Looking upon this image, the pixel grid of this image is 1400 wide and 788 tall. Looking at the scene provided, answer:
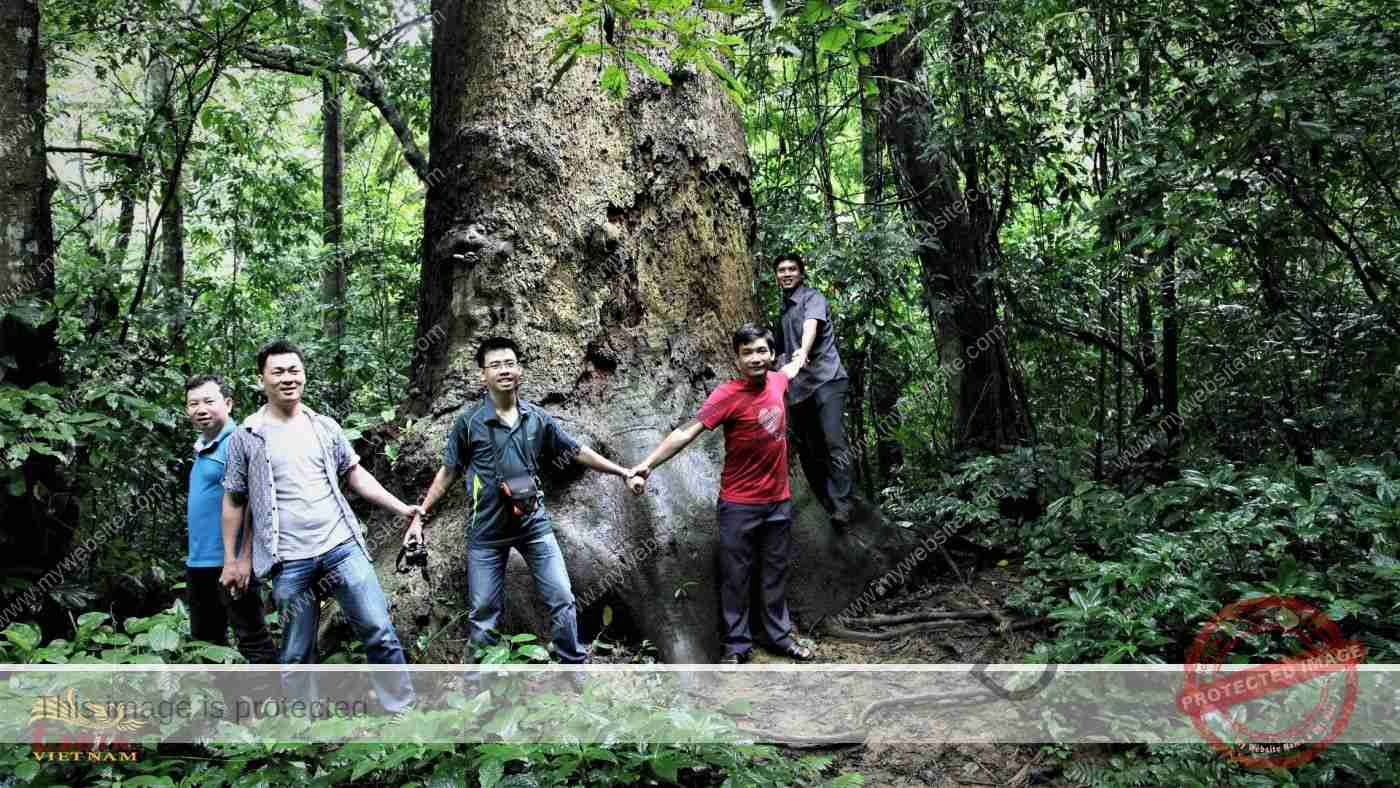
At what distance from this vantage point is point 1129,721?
4.63 metres

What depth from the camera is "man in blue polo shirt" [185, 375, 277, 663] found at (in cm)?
492

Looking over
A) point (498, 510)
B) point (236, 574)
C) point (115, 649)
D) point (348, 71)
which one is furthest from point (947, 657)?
point (348, 71)

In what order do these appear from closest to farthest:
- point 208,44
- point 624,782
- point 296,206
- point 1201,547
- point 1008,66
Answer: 1. point 624,782
2. point 1201,547
3. point 1008,66
4. point 208,44
5. point 296,206

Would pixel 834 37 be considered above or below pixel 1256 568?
above

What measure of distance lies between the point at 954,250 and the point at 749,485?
4.22 metres

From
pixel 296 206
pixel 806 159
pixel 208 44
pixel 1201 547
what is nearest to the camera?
pixel 1201 547

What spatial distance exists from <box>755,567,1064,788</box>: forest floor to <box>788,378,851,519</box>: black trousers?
79 centimetres

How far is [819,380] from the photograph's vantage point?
6.84m

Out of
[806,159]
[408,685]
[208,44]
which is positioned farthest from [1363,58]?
[208,44]

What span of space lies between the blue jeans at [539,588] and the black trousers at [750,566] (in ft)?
3.40

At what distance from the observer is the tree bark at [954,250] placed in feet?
28.2

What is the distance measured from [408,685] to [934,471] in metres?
6.56

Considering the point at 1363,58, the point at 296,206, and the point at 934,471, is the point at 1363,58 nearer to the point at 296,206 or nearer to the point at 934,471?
the point at 934,471

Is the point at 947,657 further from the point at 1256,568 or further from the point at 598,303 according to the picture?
the point at 598,303
